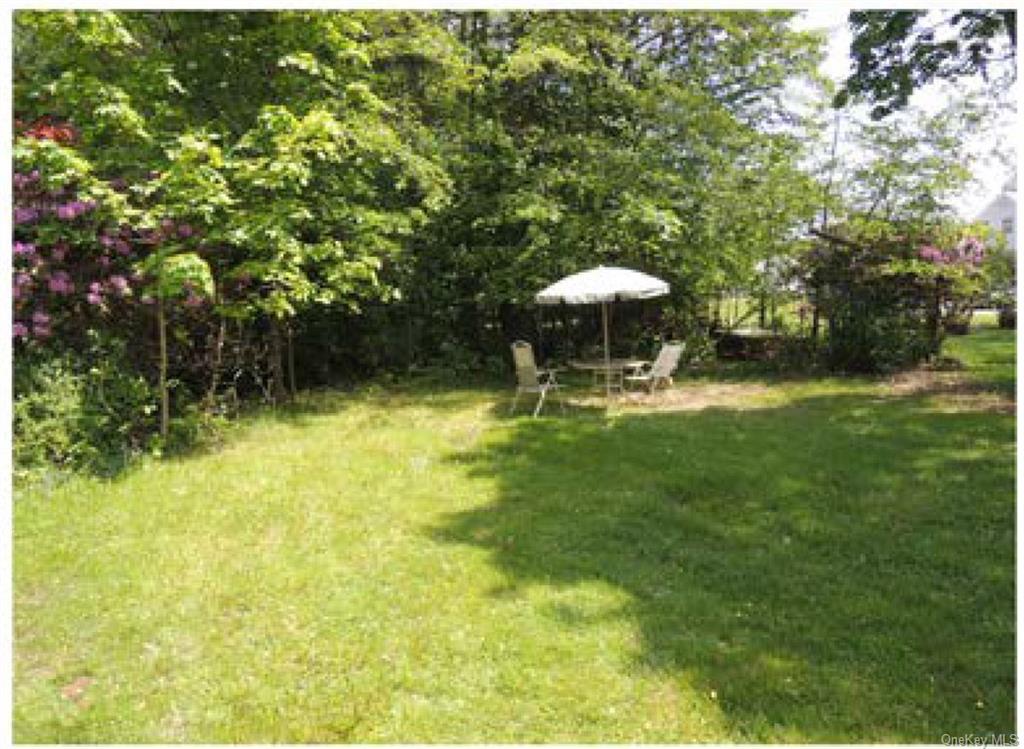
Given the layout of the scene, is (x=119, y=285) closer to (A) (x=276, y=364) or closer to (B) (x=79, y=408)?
(B) (x=79, y=408)

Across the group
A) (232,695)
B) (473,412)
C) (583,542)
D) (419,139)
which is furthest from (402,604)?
(419,139)

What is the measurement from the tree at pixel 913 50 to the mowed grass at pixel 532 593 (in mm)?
4459

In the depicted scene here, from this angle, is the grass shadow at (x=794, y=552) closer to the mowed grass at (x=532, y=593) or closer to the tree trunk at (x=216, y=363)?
the mowed grass at (x=532, y=593)

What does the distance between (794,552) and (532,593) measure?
186 centimetres

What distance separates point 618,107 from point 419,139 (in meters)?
3.98

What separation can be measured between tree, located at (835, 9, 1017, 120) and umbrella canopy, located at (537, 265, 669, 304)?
3657 mm

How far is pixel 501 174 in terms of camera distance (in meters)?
12.2

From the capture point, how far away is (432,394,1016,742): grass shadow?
3.44 m

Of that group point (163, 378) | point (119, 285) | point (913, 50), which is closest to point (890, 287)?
point (913, 50)

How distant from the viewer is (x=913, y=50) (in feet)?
29.8

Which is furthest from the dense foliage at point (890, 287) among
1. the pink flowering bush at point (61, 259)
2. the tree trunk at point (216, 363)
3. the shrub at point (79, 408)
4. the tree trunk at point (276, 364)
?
the pink flowering bush at point (61, 259)

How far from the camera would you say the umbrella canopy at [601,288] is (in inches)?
359

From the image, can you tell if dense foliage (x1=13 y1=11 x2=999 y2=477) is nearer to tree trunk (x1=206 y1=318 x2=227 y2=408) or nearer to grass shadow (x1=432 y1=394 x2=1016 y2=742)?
tree trunk (x1=206 y1=318 x2=227 y2=408)

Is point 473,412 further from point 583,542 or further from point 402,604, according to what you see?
point 402,604
